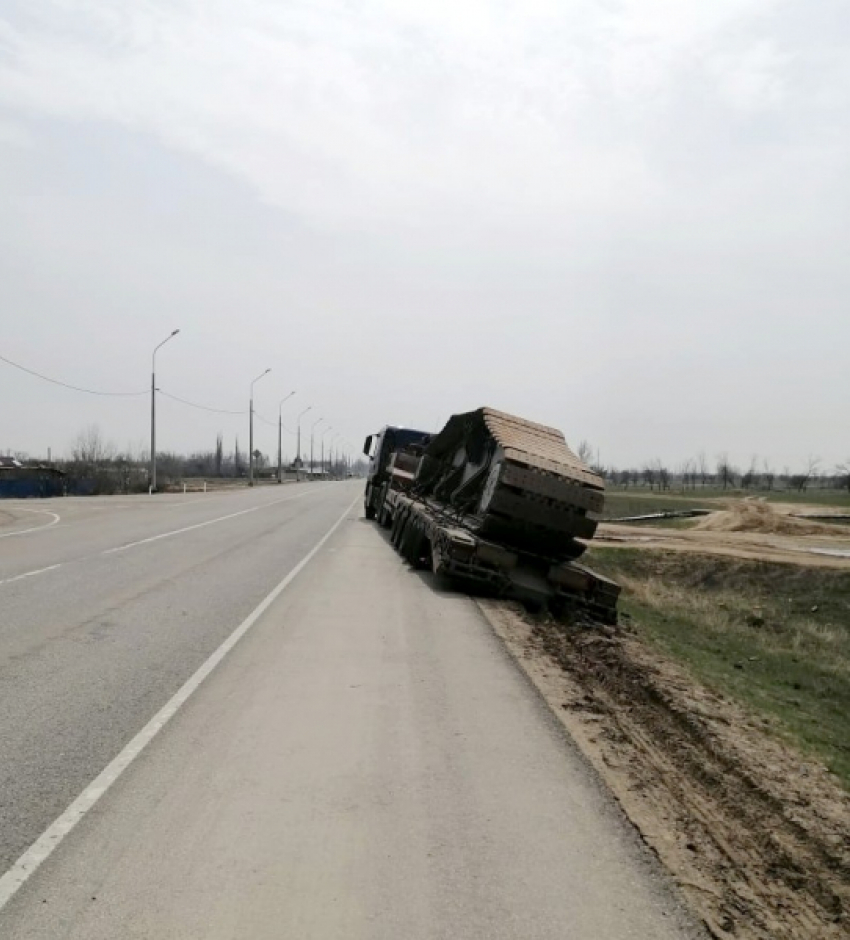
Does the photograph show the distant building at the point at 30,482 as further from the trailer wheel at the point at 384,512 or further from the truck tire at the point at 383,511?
the trailer wheel at the point at 384,512

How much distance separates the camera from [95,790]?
190 inches

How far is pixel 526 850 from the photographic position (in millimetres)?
4262

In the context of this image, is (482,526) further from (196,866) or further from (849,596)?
(849,596)

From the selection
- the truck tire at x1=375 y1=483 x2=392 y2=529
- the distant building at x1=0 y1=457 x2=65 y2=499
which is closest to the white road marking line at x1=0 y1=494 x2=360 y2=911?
the truck tire at x1=375 y1=483 x2=392 y2=529

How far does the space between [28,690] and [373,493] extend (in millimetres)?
26176

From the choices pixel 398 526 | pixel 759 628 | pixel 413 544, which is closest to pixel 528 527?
pixel 413 544

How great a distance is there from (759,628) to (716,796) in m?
13.7

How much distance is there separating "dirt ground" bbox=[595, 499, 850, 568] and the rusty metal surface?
38.4 feet

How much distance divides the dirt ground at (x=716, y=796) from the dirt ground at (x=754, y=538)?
17.7m

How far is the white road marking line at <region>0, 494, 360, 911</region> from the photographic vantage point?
3.82 m

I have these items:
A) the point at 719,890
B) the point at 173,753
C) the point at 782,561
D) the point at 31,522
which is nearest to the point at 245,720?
the point at 173,753

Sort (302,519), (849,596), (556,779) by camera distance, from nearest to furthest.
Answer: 1. (556,779)
2. (849,596)
3. (302,519)

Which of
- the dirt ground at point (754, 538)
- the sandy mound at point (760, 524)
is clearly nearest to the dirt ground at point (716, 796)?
the dirt ground at point (754, 538)

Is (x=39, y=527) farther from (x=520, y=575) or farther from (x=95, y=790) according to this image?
(x=95, y=790)
